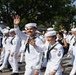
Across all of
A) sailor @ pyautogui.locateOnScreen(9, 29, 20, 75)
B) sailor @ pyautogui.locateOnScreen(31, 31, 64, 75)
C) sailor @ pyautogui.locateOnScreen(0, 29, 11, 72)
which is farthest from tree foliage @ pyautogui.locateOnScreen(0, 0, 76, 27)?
sailor @ pyautogui.locateOnScreen(31, 31, 64, 75)

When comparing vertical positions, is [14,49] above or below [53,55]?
below

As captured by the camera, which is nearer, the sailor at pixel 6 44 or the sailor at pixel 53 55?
the sailor at pixel 53 55

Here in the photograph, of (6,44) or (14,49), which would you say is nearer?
(14,49)

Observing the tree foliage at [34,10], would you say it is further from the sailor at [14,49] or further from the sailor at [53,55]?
the sailor at [53,55]

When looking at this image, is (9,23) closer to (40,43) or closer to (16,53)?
(16,53)

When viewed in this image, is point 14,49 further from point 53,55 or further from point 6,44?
point 53,55

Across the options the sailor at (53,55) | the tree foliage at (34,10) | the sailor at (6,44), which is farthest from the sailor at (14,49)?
the tree foliage at (34,10)

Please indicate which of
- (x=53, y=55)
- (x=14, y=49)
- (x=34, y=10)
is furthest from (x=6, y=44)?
(x=34, y=10)

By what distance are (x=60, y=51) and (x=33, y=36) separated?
722mm

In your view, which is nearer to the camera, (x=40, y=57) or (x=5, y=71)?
(x=40, y=57)

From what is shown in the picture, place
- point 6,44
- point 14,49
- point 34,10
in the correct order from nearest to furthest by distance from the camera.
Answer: point 14,49 → point 6,44 → point 34,10

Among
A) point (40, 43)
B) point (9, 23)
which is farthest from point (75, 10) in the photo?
point (40, 43)

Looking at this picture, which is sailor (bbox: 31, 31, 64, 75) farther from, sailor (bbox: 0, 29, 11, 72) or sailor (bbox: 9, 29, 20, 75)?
sailor (bbox: 0, 29, 11, 72)

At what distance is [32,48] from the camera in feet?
22.1
